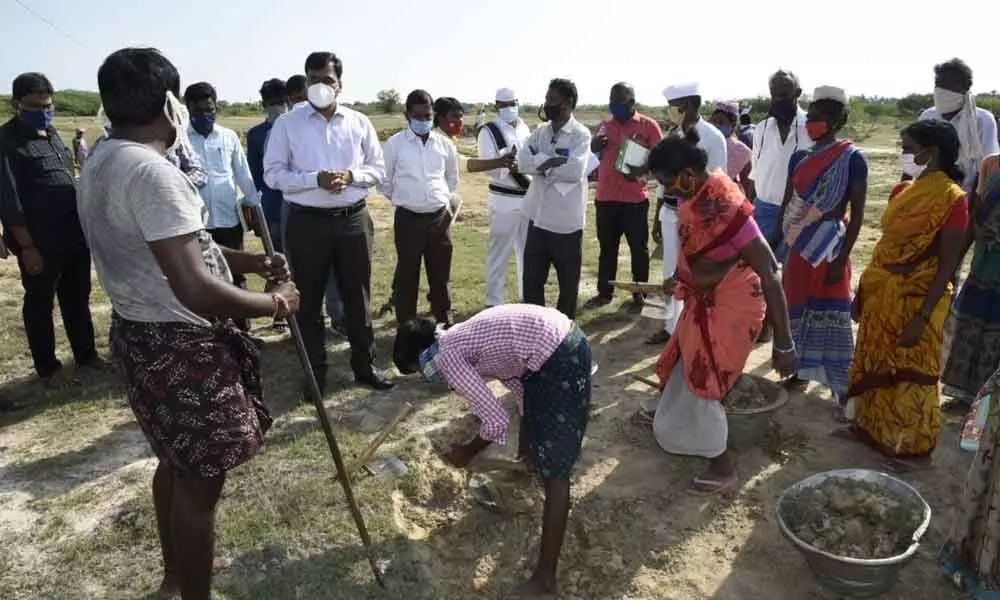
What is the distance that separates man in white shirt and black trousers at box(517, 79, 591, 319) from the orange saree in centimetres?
194

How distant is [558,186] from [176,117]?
3580 mm

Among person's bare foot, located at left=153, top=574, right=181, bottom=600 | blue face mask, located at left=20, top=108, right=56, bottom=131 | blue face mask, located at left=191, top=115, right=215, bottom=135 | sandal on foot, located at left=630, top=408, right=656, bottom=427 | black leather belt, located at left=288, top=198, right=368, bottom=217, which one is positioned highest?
blue face mask, located at left=20, top=108, right=56, bottom=131

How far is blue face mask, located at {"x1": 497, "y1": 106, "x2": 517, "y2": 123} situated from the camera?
6570 millimetres

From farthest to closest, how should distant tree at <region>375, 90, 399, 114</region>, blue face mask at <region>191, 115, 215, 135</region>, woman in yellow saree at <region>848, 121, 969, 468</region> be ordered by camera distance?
distant tree at <region>375, 90, 399, 114</region>
blue face mask at <region>191, 115, 215, 135</region>
woman in yellow saree at <region>848, 121, 969, 468</region>

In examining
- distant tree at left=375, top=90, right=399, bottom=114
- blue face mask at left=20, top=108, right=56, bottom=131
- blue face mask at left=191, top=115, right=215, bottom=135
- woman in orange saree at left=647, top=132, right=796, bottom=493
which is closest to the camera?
woman in orange saree at left=647, top=132, right=796, bottom=493

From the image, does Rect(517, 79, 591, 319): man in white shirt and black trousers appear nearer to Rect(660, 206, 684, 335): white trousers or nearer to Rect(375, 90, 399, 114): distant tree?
Rect(660, 206, 684, 335): white trousers

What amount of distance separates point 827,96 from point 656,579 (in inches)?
118

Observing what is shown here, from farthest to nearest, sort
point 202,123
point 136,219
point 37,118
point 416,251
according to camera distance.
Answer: point 416,251
point 202,123
point 37,118
point 136,219

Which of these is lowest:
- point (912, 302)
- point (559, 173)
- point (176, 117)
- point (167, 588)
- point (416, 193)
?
point (167, 588)

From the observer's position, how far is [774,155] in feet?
18.6

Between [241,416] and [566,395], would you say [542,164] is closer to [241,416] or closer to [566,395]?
[566,395]

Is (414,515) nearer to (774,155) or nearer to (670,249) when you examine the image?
(670,249)

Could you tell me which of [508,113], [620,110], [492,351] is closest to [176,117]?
[492,351]

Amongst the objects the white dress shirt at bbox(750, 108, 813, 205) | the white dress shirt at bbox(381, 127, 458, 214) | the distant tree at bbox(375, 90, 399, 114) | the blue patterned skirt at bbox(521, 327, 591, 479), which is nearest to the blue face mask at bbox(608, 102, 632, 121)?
the white dress shirt at bbox(750, 108, 813, 205)
